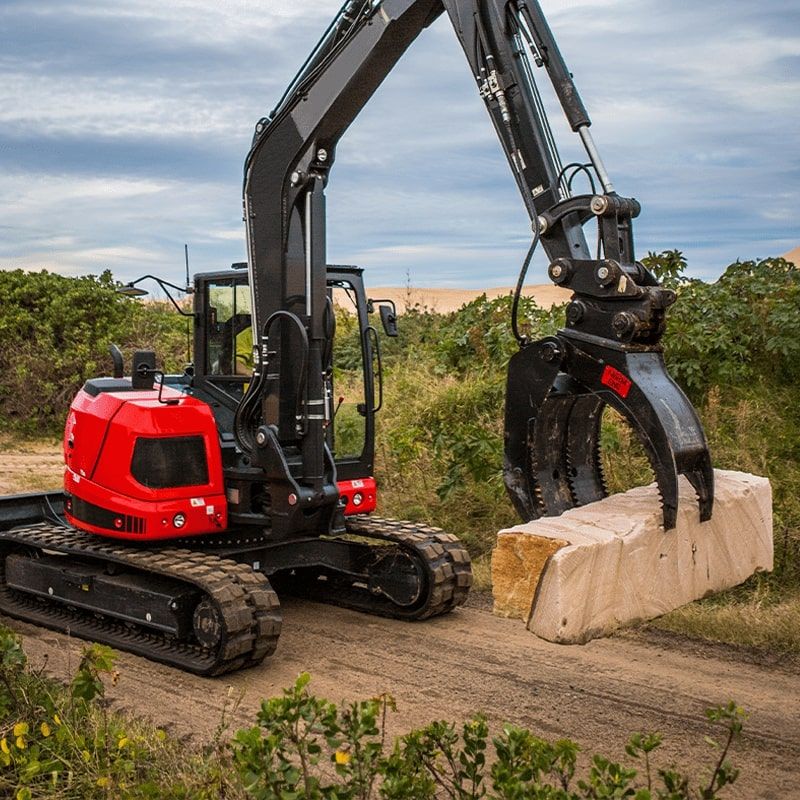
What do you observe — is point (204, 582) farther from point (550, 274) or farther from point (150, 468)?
point (550, 274)

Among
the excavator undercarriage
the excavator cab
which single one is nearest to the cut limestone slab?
the excavator undercarriage

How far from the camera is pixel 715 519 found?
5.40m

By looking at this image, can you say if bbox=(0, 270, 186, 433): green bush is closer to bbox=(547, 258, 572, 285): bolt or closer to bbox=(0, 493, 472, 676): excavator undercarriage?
bbox=(0, 493, 472, 676): excavator undercarriage

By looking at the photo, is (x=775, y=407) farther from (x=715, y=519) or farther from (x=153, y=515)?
(x=153, y=515)

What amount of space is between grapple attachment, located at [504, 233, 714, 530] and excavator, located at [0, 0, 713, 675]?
14 mm

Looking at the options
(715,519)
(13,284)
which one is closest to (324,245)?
(715,519)

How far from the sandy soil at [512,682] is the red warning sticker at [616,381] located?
1867 mm

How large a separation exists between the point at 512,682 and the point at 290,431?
218cm

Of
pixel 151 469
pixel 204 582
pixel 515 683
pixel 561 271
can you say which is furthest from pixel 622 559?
pixel 151 469

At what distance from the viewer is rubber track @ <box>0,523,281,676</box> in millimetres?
6641

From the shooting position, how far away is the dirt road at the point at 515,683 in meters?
5.79

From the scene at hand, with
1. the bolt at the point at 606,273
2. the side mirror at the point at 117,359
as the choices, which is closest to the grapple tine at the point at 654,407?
the bolt at the point at 606,273

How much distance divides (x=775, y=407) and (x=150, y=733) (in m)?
6.85

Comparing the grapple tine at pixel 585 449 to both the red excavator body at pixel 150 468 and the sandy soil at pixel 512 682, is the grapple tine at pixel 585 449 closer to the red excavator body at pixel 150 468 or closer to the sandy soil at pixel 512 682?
the sandy soil at pixel 512 682
